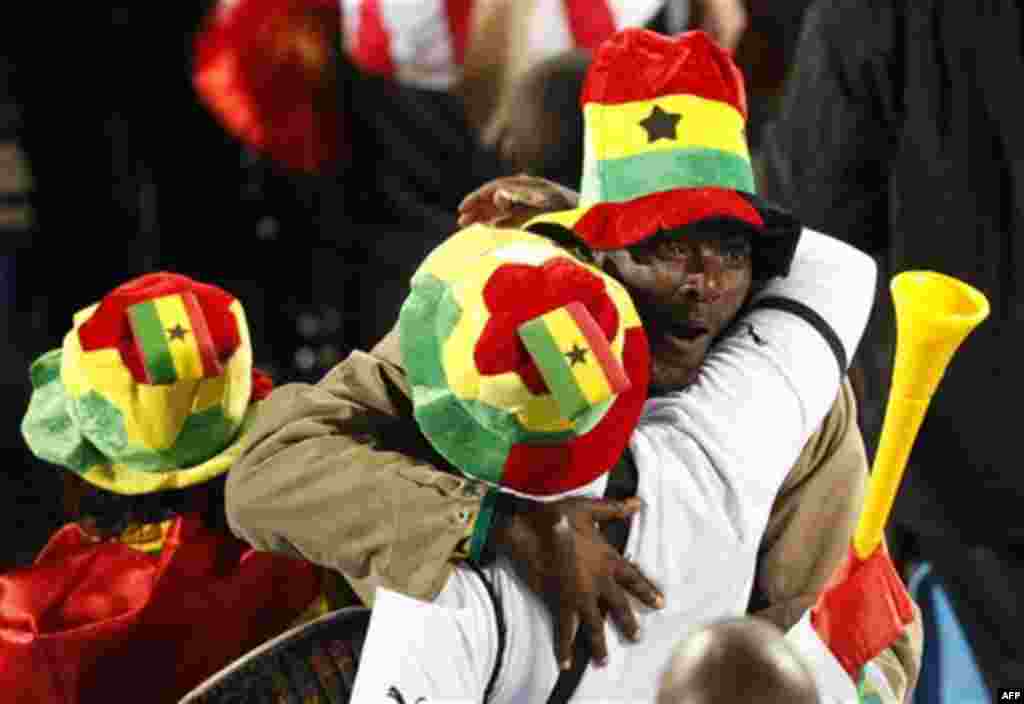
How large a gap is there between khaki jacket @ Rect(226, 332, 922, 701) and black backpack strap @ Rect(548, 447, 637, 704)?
121 millimetres

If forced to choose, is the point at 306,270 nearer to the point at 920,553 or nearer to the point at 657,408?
the point at 920,553

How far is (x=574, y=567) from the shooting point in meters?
1.54

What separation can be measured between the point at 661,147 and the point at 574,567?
37cm

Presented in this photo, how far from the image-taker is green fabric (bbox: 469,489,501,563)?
1.56m

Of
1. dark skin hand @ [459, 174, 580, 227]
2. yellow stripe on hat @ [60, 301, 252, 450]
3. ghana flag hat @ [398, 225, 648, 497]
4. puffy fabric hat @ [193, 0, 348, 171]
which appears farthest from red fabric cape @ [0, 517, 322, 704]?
puffy fabric hat @ [193, 0, 348, 171]

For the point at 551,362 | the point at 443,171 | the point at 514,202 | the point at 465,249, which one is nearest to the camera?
the point at 551,362

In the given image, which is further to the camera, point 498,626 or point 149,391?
point 149,391

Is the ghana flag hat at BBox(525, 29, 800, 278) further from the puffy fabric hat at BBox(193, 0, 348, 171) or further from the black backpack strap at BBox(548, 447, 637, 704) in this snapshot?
the puffy fabric hat at BBox(193, 0, 348, 171)

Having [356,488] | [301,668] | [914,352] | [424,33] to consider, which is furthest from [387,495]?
[424,33]

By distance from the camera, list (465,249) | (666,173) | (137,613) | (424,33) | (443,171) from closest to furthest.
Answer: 1. (465,249)
2. (666,173)
3. (137,613)
4. (424,33)
5. (443,171)

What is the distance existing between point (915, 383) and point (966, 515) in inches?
48.4

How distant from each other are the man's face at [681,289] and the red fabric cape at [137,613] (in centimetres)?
53

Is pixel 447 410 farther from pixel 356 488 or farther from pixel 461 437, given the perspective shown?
pixel 356 488

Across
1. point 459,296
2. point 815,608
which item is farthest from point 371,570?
point 815,608
